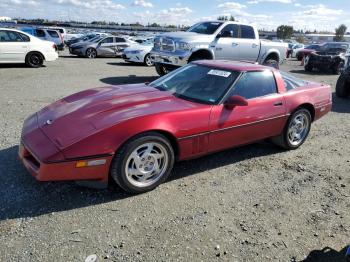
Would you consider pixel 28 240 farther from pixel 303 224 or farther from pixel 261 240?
pixel 303 224

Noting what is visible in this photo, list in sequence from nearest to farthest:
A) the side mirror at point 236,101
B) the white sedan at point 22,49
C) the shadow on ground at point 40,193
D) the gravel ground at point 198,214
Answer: the gravel ground at point 198,214
the shadow on ground at point 40,193
the side mirror at point 236,101
the white sedan at point 22,49

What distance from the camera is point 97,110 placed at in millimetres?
3793

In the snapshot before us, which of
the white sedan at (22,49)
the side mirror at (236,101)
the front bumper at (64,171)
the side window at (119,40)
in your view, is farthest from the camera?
the side window at (119,40)

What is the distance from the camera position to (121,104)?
3.93 meters

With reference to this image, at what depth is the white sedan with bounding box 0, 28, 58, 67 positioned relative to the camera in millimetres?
12706

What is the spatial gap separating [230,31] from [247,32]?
0.85 metres

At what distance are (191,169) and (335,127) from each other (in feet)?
12.6

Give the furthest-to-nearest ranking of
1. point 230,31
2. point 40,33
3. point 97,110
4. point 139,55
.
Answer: point 40,33 → point 139,55 → point 230,31 → point 97,110

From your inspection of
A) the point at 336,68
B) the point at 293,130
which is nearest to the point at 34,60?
the point at 293,130

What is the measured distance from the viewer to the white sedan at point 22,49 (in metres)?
12.7

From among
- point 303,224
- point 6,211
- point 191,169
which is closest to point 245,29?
point 191,169

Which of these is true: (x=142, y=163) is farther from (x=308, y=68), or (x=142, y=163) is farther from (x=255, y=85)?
(x=308, y=68)

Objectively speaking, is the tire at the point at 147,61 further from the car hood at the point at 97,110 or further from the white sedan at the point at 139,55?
the car hood at the point at 97,110

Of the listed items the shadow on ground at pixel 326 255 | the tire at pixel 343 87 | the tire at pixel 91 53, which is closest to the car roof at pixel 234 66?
the shadow on ground at pixel 326 255
